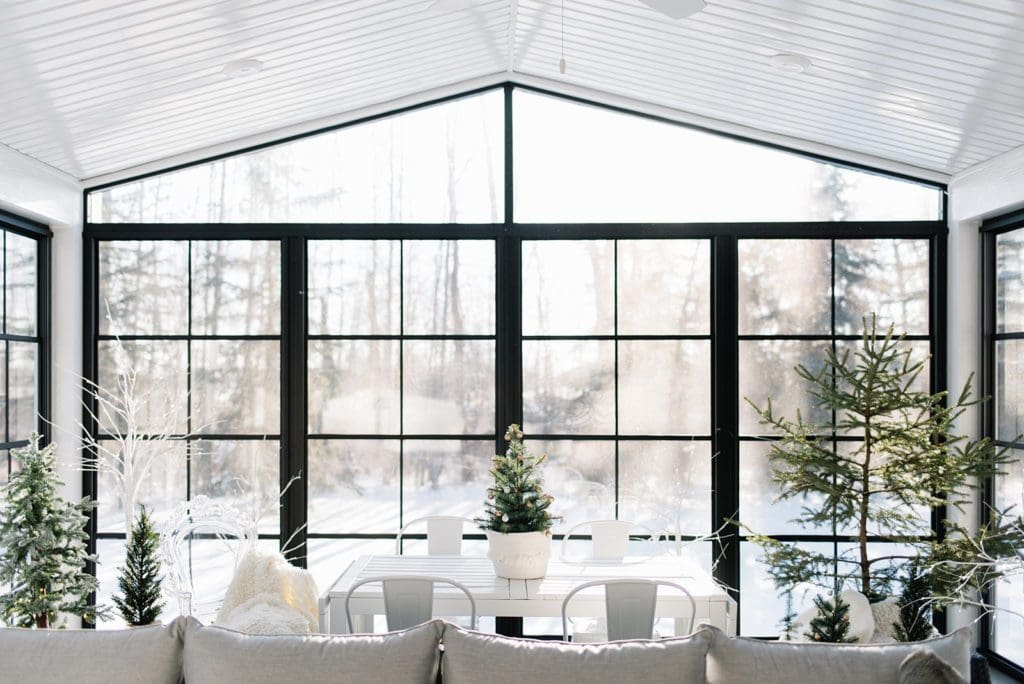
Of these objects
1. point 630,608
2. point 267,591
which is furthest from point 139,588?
point 630,608

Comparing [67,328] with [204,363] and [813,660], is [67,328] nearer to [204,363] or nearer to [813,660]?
[204,363]

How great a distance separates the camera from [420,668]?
2.69 m

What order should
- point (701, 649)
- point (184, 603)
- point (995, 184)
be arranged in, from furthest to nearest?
point (995, 184) → point (184, 603) → point (701, 649)

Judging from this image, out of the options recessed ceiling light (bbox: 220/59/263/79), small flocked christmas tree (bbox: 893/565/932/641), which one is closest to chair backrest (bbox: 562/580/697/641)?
small flocked christmas tree (bbox: 893/565/932/641)

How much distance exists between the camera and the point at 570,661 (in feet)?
8.73

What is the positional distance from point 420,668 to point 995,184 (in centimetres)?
407

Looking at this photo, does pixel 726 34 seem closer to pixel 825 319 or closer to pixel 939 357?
pixel 825 319

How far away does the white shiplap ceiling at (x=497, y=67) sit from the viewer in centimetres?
371

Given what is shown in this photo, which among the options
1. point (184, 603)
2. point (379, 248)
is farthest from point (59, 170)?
point (184, 603)

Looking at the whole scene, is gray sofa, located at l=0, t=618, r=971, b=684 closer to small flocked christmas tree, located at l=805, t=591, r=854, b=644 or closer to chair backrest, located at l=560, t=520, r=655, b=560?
small flocked christmas tree, located at l=805, t=591, r=854, b=644

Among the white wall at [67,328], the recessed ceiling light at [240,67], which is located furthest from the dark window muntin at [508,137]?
the recessed ceiling light at [240,67]

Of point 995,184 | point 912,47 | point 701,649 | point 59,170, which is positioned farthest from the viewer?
point 59,170

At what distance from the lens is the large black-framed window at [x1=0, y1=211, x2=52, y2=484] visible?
197 inches

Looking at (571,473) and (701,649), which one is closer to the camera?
(701,649)
